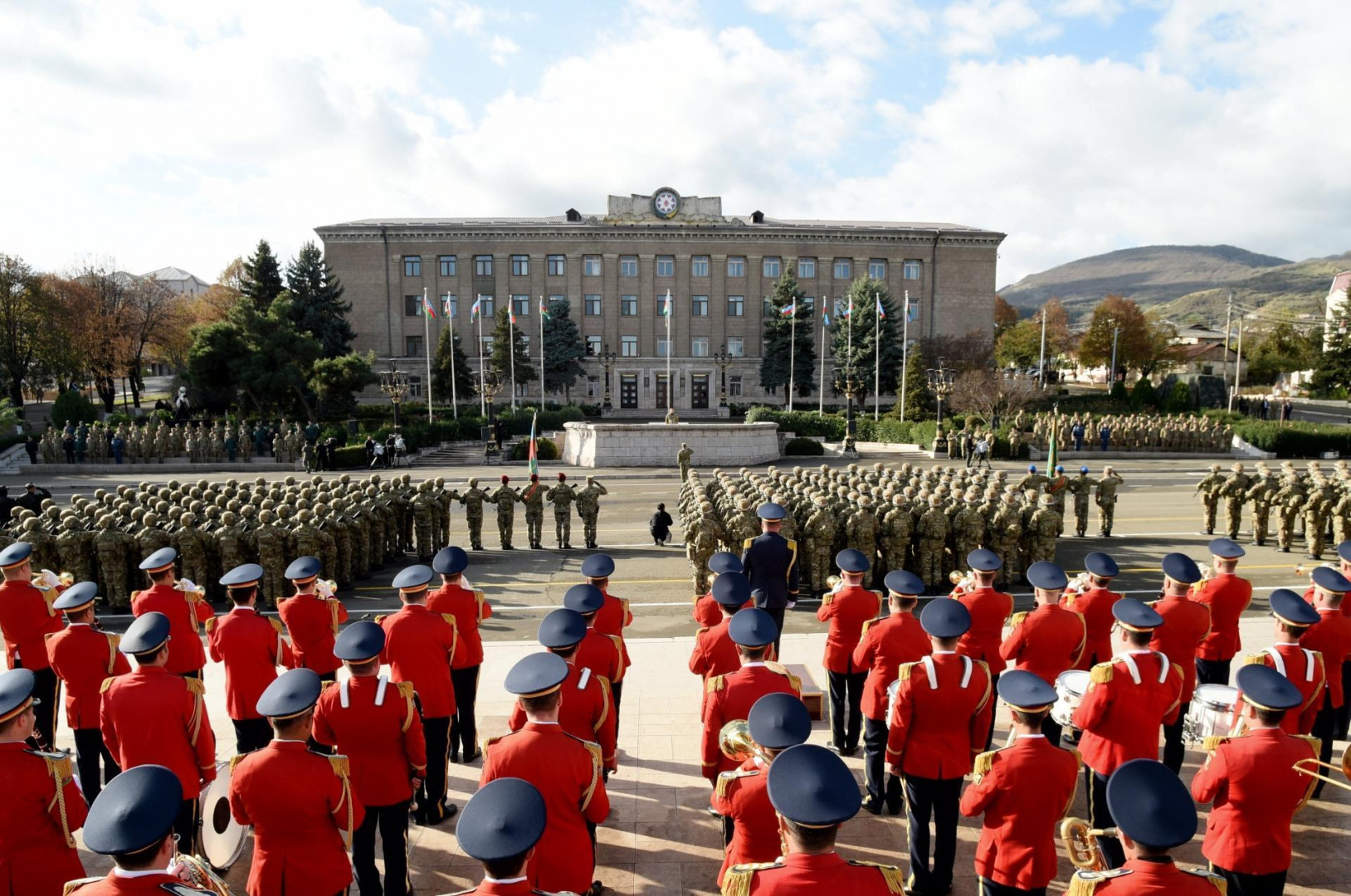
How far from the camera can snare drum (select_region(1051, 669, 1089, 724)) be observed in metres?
6.26

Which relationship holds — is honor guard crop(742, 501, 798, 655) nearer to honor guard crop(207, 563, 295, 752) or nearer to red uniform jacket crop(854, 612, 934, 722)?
red uniform jacket crop(854, 612, 934, 722)

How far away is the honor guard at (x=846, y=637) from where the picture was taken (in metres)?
7.00

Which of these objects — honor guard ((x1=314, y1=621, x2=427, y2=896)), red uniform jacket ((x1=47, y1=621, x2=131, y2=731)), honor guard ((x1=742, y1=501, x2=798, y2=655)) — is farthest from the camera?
honor guard ((x1=742, y1=501, x2=798, y2=655))

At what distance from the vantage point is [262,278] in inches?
2109

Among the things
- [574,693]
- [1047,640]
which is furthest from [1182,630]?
[574,693]

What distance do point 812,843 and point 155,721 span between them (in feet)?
14.4

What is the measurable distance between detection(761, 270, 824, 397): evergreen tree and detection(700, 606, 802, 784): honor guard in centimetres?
5558

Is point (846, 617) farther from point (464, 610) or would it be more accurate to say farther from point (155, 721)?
point (155, 721)

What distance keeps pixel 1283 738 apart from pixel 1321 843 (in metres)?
2.49

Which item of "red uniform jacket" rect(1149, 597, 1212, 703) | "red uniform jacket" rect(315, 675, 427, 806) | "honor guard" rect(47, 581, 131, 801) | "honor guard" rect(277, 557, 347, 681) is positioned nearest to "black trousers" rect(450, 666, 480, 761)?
"honor guard" rect(277, 557, 347, 681)

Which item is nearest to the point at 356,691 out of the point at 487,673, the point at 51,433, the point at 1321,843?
the point at 487,673

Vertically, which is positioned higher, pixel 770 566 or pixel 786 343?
pixel 786 343

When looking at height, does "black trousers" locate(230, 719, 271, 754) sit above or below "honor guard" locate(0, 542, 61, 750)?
below

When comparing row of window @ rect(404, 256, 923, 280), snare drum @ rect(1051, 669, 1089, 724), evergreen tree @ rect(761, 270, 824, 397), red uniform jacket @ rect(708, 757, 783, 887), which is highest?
row of window @ rect(404, 256, 923, 280)
